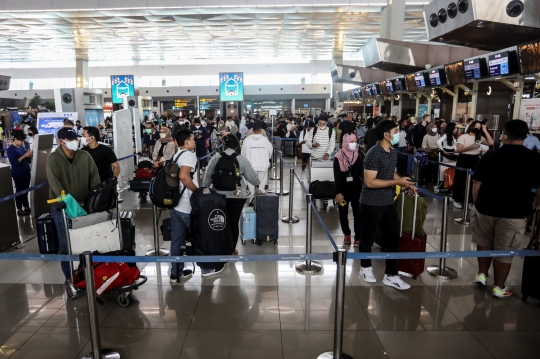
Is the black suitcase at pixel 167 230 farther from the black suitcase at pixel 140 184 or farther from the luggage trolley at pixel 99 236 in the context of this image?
the black suitcase at pixel 140 184

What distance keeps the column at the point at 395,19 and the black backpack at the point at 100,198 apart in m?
12.8

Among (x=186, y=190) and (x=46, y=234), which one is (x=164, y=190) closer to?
(x=186, y=190)

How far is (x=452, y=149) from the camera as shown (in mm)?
9359

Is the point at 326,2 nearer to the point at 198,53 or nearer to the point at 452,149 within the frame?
the point at 452,149

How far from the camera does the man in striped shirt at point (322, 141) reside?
867 centimetres

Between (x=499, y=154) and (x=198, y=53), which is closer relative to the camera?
(x=499, y=154)

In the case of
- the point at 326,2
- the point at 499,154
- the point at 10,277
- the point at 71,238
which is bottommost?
the point at 10,277

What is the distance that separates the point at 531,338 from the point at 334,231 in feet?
11.7

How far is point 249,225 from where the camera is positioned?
6.12m

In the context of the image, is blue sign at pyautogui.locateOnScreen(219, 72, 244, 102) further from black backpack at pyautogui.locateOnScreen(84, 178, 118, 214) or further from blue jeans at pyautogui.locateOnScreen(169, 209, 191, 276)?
black backpack at pyautogui.locateOnScreen(84, 178, 118, 214)

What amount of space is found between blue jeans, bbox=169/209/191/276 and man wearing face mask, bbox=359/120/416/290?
205 centimetres

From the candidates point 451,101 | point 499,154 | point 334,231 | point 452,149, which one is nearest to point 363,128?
point 451,101

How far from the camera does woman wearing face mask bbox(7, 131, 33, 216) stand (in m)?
7.82

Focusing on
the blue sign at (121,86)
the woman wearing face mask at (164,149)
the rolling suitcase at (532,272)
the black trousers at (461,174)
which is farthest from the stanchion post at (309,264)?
the blue sign at (121,86)
